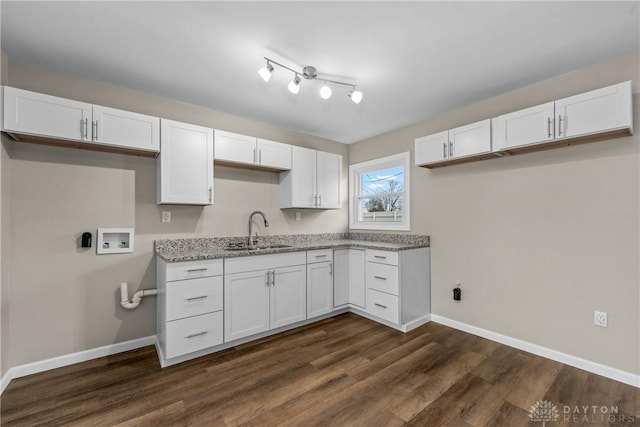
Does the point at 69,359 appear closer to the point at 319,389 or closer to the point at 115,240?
the point at 115,240

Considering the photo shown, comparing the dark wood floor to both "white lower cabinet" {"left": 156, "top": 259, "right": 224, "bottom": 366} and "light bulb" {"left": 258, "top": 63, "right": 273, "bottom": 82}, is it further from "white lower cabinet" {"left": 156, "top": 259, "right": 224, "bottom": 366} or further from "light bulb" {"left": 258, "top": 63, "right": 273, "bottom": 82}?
"light bulb" {"left": 258, "top": 63, "right": 273, "bottom": 82}

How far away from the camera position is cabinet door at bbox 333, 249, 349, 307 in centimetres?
348

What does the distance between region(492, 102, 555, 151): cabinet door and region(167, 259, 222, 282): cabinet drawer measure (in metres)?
2.74

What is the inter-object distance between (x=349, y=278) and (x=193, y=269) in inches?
75.6

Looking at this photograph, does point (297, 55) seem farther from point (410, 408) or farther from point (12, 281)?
point (12, 281)

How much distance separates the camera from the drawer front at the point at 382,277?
10.1ft

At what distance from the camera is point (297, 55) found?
213cm

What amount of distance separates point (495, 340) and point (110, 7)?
400cm

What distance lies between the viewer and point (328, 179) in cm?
385

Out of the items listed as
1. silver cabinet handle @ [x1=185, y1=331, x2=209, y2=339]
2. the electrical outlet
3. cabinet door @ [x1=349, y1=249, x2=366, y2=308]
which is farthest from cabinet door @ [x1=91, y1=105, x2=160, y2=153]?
the electrical outlet

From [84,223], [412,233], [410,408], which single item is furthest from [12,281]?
[412,233]

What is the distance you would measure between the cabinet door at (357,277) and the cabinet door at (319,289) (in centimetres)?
31

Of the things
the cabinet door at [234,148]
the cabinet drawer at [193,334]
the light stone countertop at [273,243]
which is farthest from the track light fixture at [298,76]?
the cabinet drawer at [193,334]

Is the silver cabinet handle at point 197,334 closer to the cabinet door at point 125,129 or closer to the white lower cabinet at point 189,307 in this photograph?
the white lower cabinet at point 189,307
